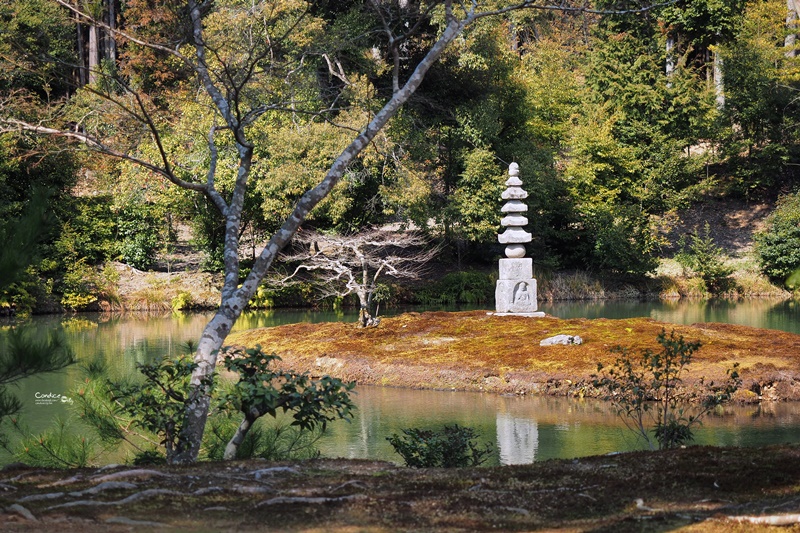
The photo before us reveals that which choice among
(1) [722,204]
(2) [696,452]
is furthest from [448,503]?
(1) [722,204]

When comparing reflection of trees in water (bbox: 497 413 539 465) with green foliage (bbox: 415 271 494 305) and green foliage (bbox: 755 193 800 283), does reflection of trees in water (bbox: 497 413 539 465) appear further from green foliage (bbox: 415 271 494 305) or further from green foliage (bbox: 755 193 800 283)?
green foliage (bbox: 755 193 800 283)

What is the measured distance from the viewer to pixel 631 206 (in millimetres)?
32938

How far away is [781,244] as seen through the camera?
30922 millimetres

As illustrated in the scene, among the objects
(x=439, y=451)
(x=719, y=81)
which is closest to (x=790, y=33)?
(x=719, y=81)

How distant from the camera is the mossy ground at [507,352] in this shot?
44.8ft

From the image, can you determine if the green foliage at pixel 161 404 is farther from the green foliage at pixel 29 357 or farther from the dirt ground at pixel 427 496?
the green foliage at pixel 29 357

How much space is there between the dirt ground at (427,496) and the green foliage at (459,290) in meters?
23.2

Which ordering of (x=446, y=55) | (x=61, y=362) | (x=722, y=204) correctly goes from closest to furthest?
1. (x=61, y=362)
2. (x=446, y=55)
3. (x=722, y=204)

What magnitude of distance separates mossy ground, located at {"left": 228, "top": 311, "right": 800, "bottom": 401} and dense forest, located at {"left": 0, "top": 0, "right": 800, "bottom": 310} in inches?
311

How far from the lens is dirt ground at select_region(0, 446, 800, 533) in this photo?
493 centimetres

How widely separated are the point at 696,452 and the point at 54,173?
2522 centimetres

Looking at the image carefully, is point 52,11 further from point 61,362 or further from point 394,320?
point 61,362

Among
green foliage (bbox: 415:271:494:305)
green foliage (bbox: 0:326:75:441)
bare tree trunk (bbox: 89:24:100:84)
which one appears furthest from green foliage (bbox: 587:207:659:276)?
green foliage (bbox: 0:326:75:441)

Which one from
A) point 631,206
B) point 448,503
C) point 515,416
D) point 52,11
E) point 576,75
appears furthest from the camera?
point 576,75
